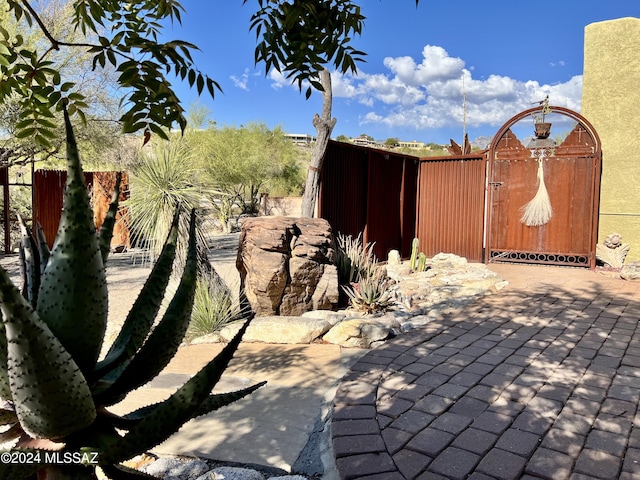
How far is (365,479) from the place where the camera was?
2.23 metres

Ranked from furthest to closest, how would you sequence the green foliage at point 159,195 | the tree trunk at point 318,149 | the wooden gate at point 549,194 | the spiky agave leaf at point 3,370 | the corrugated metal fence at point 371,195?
the wooden gate at point 549,194 < the corrugated metal fence at point 371,195 < the tree trunk at point 318,149 < the green foliage at point 159,195 < the spiky agave leaf at point 3,370

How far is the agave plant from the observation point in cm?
86

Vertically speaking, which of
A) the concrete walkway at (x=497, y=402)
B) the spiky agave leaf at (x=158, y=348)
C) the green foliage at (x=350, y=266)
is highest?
the spiky agave leaf at (x=158, y=348)

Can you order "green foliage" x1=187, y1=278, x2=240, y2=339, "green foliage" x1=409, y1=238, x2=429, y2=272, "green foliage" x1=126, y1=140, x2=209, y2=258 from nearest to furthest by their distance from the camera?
"green foliage" x1=187, y1=278, x2=240, y2=339, "green foliage" x1=126, y1=140, x2=209, y2=258, "green foliage" x1=409, y1=238, x2=429, y2=272

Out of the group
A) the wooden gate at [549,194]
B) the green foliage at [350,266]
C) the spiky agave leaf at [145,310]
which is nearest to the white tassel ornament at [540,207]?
the wooden gate at [549,194]

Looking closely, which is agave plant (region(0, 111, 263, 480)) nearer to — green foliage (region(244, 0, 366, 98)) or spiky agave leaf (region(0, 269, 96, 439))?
spiky agave leaf (region(0, 269, 96, 439))

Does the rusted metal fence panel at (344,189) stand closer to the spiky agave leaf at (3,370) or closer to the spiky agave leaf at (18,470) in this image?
the spiky agave leaf at (3,370)

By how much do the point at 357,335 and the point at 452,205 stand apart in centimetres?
675

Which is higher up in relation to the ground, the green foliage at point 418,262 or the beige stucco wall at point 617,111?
the beige stucco wall at point 617,111

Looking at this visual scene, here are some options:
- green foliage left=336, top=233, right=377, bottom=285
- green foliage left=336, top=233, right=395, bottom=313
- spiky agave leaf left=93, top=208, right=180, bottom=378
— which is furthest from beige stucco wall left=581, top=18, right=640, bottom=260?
spiky agave leaf left=93, top=208, right=180, bottom=378

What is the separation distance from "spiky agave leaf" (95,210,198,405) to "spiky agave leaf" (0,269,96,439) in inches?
5.0

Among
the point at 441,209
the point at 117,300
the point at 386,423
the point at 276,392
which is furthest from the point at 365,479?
the point at 441,209

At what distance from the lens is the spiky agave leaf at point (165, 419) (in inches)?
37.2

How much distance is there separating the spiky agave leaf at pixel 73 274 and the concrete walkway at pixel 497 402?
171 cm
